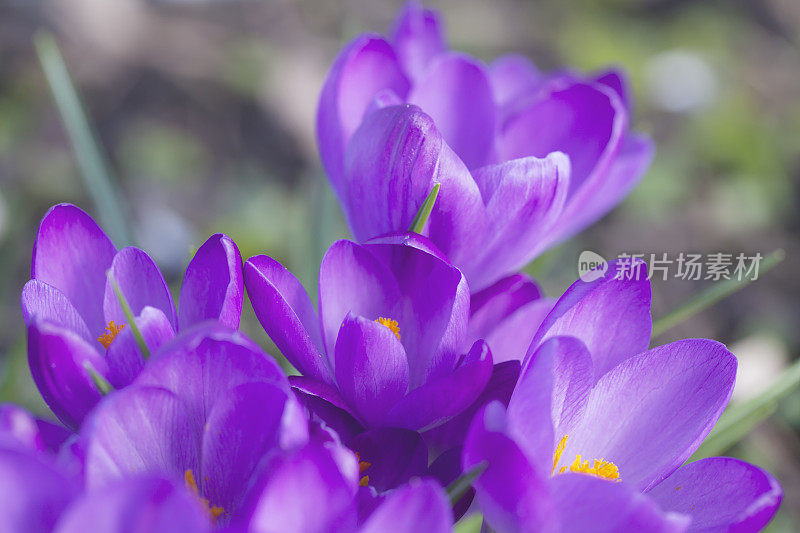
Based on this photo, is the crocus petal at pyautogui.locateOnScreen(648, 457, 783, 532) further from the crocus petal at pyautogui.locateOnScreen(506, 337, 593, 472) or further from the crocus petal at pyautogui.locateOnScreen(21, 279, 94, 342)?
the crocus petal at pyautogui.locateOnScreen(21, 279, 94, 342)

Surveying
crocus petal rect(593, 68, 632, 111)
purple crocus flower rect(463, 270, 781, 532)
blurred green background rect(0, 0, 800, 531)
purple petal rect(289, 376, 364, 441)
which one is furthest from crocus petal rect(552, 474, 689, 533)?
blurred green background rect(0, 0, 800, 531)

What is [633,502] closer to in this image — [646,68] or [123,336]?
[123,336]

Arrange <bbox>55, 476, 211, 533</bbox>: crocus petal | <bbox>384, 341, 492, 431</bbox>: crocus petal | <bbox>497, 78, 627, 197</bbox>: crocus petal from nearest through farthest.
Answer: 1. <bbox>55, 476, 211, 533</bbox>: crocus petal
2. <bbox>384, 341, 492, 431</bbox>: crocus petal
3. <bbox>497, 78, 627, 197</bbox>: crocus petal

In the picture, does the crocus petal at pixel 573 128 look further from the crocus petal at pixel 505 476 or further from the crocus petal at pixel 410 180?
the crocus petal at pixel 505 476

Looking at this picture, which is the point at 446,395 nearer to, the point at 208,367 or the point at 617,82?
the point at 208,367

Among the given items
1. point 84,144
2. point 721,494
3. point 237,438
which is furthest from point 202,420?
point 84,144

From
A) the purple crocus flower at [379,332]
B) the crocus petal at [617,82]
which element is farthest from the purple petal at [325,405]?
the crocus petal at [617,82]
